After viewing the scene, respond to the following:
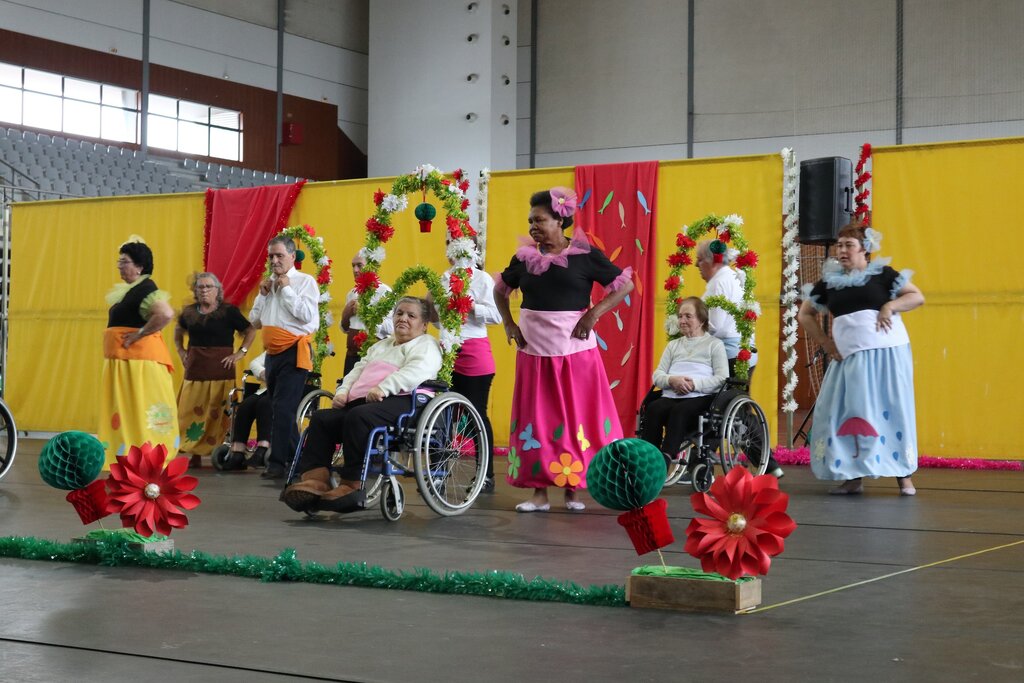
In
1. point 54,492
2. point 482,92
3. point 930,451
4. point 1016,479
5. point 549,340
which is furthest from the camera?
point 482,92

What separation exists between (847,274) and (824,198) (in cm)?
189

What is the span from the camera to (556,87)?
55.4 feet

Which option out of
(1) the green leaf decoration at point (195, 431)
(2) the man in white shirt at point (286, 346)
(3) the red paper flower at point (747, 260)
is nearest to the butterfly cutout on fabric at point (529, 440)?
(3) the red paper flower at point (747, 260)

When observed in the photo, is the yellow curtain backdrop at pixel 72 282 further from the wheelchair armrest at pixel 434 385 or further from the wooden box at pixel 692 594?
the wooden box at pixel 692 594

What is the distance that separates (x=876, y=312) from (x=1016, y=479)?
5.60 feet

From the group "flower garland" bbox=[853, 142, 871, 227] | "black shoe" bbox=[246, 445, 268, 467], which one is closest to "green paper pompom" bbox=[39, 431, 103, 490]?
"black shoe" bbox=[246, 445, 268, 467]

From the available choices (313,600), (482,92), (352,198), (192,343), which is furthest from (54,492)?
(482,92)

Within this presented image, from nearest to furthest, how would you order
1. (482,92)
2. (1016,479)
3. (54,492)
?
(54,492) < (1016,479) < (482,92)

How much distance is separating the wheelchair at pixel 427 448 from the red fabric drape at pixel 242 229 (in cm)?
450

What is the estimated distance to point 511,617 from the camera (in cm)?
281

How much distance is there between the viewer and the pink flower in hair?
499 centimetres

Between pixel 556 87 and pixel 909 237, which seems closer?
pixel 909 237

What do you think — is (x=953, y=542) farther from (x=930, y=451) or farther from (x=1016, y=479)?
(x=930, y=451)

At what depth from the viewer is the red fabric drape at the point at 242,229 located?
9336 millimetres
